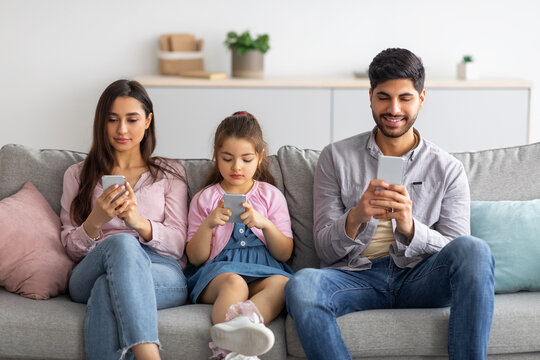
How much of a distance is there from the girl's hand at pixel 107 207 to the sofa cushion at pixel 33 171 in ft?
1.20

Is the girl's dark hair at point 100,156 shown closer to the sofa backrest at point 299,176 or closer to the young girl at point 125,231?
the young girl at point 125,231

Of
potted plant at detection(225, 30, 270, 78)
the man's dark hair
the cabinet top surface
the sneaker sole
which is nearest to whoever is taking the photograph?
the sneaker sole

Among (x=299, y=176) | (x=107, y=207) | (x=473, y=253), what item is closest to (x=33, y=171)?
(x=107, y=207)

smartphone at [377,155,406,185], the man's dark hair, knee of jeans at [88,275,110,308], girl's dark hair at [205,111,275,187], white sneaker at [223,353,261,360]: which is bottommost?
white sneaker at [223,353,261,360]

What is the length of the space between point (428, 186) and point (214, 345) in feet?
2.99

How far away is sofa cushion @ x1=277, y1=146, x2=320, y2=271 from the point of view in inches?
102

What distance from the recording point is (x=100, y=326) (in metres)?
2.06

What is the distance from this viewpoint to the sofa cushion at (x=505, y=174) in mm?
2629

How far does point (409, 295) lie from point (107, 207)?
102 cm

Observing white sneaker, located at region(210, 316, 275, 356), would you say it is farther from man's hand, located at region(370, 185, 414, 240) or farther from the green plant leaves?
the green plant leaves

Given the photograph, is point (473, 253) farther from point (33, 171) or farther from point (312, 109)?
point (312, 109)

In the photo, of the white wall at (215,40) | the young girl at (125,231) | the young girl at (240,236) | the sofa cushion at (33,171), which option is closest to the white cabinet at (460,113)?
the white wall at (215,40)

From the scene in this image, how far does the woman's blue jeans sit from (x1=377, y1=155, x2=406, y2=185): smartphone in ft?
2.56

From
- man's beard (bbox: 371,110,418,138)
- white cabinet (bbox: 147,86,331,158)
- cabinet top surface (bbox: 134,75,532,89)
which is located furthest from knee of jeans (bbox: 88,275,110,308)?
cabinet top surface (bbox: 134,75,532,89)
